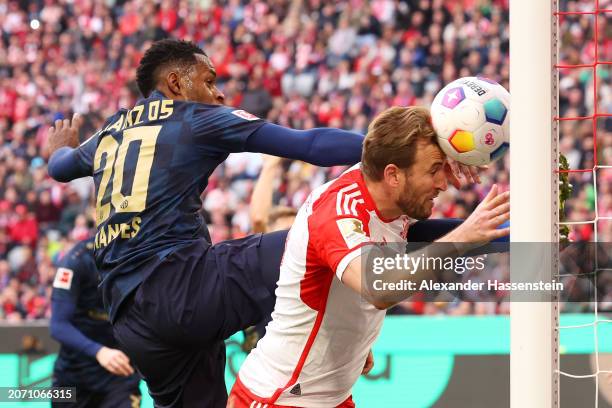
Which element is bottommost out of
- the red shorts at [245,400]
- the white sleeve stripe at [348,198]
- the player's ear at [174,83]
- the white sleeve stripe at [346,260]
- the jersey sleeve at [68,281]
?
the red shorts at [245,400]

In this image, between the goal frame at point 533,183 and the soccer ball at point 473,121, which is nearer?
the goal frame at point 533,183

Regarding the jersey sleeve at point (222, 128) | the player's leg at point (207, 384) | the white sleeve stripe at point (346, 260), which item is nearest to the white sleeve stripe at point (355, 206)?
the white sleeve stripe at point (346, 260)

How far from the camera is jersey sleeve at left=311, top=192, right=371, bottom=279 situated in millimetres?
3891

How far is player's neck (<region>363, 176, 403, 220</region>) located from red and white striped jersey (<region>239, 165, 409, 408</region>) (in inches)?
0.9

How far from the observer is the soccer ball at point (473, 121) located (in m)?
4.25

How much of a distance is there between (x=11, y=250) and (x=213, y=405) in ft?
33.6

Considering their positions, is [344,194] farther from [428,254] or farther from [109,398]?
[109,398]

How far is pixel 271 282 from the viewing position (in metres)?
4.96

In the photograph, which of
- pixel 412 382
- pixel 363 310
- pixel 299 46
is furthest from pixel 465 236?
pixel 299 46

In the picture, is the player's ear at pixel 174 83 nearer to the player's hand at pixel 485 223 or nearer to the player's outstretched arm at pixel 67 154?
the player's outstretched arm at pixel 67 154

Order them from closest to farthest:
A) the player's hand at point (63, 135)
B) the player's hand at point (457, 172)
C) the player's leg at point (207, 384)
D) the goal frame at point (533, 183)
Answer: the goal frame at point (533, 183), the player's hand at point (457, 172), the player's leg at point (207, 384), the player's hand at point (63, 135)

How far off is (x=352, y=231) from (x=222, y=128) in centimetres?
136

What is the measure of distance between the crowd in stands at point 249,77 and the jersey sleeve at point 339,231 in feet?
25.6

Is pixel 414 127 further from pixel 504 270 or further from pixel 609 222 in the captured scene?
pixel 609 222
